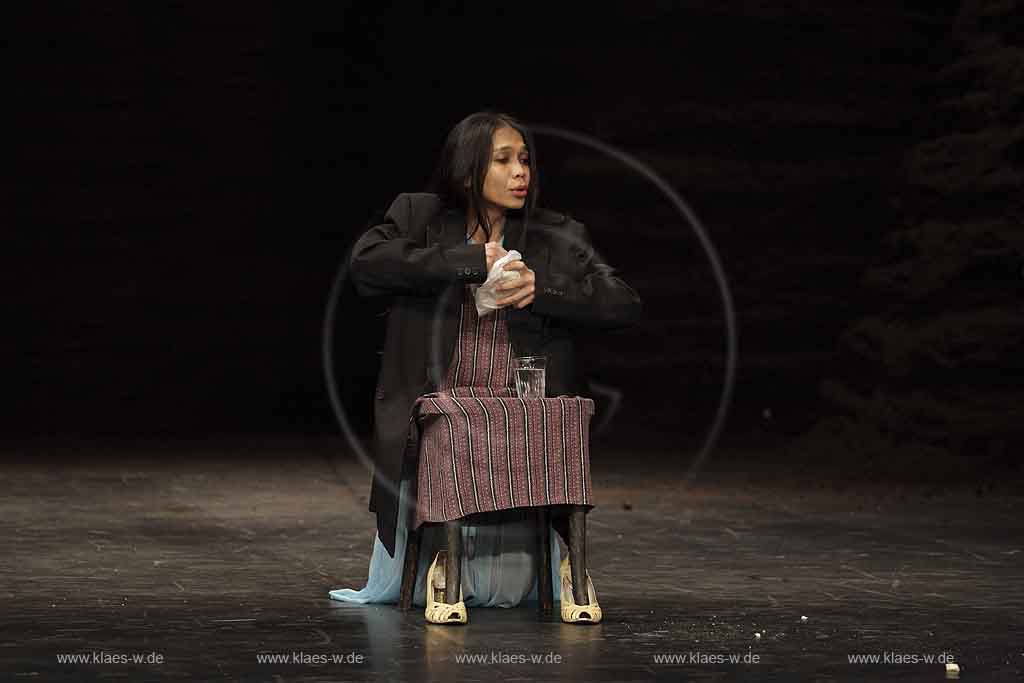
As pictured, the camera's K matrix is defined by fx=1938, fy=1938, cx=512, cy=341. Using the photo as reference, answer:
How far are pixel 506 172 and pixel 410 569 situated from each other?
119 centimetres

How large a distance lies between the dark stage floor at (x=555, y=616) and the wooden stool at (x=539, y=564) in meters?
0.07

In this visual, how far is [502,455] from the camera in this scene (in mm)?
5348

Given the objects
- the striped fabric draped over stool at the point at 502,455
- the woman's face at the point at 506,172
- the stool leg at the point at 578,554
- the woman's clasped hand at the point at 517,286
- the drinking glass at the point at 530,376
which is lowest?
the stool leg at the point at 578,554

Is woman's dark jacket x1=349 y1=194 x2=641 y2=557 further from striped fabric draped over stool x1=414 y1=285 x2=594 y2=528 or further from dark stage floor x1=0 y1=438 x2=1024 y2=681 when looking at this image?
dark stage floor x1=0 y1=438 x2=1024 y2=681

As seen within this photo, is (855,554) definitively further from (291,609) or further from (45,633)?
(45,633)

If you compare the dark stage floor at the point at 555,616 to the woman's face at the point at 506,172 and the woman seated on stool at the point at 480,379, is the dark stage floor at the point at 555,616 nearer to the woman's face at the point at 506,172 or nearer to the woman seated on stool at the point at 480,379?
the woman seated on stool at the point at 480,379

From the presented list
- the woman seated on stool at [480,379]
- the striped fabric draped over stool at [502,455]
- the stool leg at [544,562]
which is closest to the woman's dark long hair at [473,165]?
the woman seated on stool at [480,379]

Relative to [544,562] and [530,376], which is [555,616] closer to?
[544,562]

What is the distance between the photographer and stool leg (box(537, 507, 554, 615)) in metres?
5.58

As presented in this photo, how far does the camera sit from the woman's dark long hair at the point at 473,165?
5547 millimetres

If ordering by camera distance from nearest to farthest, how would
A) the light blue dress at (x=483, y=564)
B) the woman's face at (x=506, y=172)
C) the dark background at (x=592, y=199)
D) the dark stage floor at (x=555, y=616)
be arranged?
the dark stage floor at (x=555, y=616) → the woman's face at (x=506, y=172) → the light blue dress at (x=483, y=564) → the dark background at (x=592, y=199)

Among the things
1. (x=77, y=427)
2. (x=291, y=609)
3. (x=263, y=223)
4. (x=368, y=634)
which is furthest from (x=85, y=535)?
(x=263, y=223)

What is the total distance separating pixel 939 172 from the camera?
12.3m

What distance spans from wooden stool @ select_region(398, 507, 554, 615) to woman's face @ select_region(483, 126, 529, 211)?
35.7 inches
